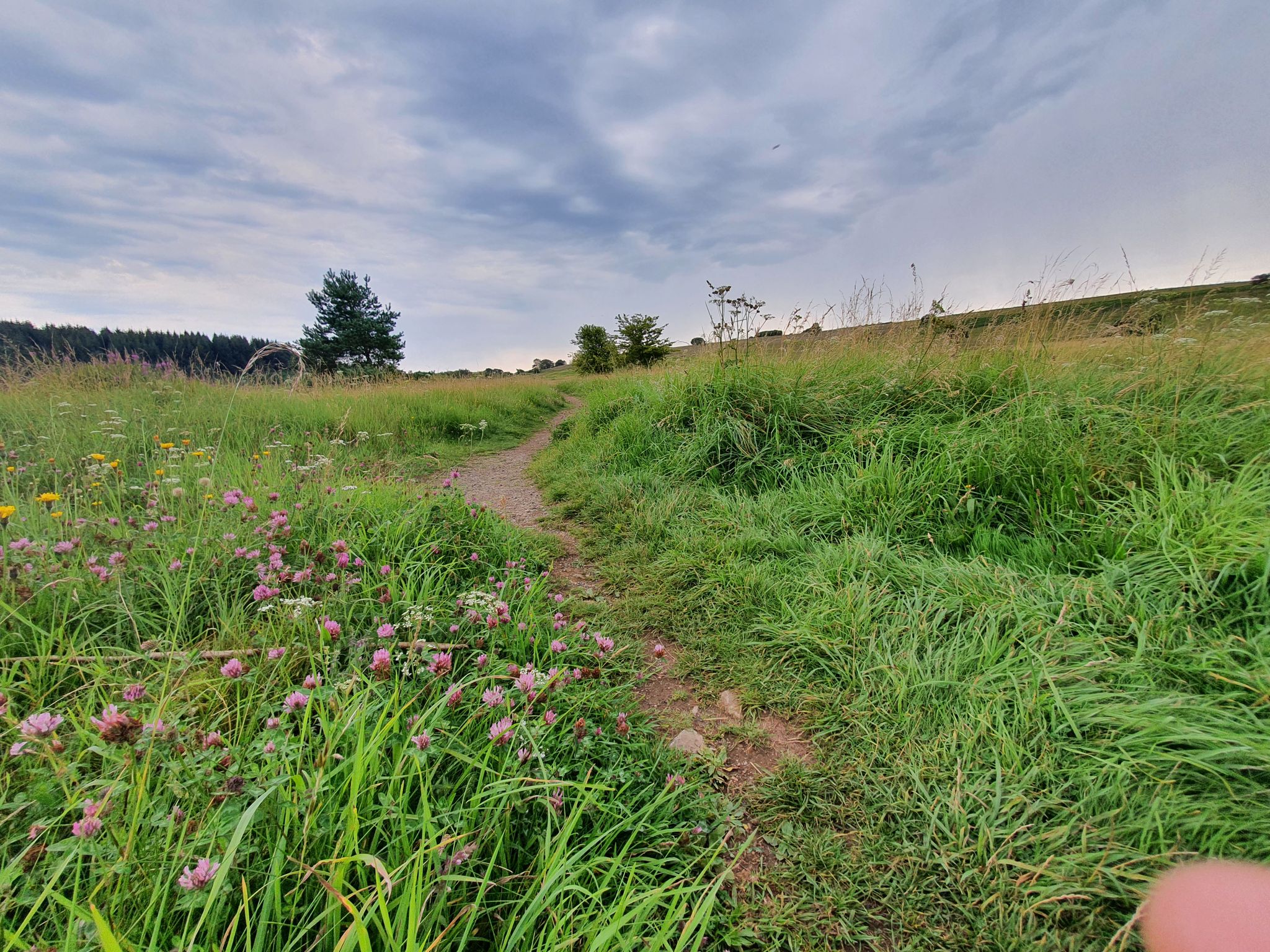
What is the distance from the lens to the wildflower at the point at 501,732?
4.21 ft

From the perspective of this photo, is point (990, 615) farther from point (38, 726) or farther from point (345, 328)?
point (345, 328)

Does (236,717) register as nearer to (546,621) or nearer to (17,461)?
(546,621)

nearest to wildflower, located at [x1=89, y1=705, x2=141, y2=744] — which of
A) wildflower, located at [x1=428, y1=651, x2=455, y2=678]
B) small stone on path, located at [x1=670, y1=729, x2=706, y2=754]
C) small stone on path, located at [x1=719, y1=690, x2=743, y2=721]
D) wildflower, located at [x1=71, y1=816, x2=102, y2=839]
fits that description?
wildflower, located at [x1=71, y1=816, x2=102, y2=839]

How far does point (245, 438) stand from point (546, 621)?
5181 mm

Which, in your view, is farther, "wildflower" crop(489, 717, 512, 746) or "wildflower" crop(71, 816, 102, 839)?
"wildflower" crop(489, 717, 512, 746)

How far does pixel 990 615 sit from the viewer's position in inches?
79.7

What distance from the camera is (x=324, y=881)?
83 cm

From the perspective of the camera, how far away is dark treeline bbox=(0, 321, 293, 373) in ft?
22.3

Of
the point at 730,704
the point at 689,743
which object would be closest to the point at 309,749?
the point at 689,743

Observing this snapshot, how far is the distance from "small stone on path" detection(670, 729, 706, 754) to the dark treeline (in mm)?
3000

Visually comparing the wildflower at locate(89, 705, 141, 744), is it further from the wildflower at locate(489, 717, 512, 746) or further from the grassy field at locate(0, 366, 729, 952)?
the wildflower at locate(489, 717, 512, 746)

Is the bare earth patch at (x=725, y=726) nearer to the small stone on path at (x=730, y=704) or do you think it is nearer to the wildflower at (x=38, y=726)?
the small stone on path at (x=730, y=704)

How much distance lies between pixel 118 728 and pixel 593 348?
27.2m

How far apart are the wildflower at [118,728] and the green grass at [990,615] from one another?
1630mm
